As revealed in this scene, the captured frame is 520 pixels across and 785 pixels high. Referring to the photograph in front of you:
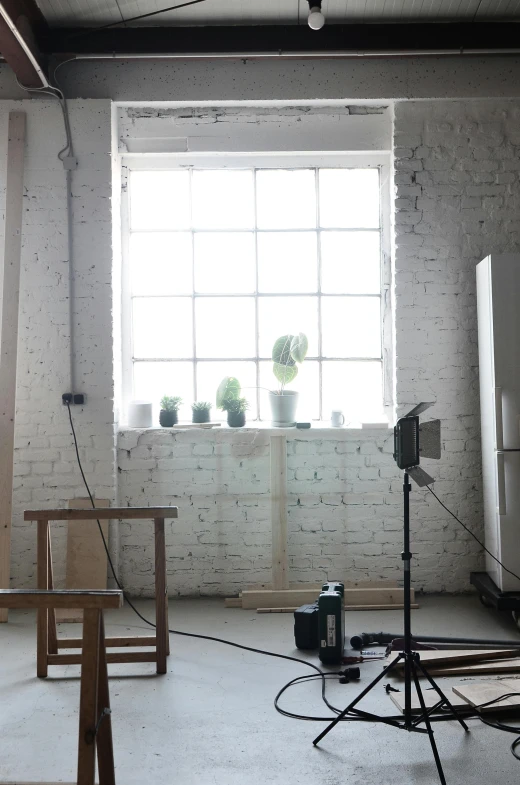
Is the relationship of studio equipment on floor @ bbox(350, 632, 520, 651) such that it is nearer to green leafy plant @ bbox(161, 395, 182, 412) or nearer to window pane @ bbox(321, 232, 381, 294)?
green leafy plant @ bbox(161, 395, 182, 412)

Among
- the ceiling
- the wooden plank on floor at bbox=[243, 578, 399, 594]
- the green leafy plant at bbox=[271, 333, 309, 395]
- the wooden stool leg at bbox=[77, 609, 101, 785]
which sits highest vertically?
the ceiling

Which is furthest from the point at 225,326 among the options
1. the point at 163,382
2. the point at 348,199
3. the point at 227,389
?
the point at 348,199

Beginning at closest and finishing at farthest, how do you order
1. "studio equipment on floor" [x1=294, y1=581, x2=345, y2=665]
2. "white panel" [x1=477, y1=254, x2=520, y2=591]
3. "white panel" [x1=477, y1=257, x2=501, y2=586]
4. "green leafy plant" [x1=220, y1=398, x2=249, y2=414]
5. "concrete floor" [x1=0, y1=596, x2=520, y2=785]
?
"concrete floor" [x1=0, y1=596, x2=520, y2=785], "studio equipment on floor" [x1=294, y1=581, x2=345, y2=665], "white panel" [x1=477, y1=254, x2=520, y2=591], "white panel" [x1=477, y1=257, x2=501, y2=586], "green leafy plant" [x1=220, y1=398, x2=249, y2=414]

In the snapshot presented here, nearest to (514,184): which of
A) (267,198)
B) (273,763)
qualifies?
(267,198)

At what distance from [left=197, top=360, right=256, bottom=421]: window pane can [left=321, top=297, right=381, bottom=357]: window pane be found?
1.77ft

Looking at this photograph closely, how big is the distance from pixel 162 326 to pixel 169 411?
2.02 feet

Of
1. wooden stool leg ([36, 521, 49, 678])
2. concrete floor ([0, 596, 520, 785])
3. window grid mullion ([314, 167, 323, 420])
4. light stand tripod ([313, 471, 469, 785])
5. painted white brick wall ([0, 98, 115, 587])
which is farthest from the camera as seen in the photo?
window grid mullion ([314, 167, 323, 420])

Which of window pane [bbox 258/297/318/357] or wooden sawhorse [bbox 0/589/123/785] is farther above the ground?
window pane [bbox 258/297/318/357]

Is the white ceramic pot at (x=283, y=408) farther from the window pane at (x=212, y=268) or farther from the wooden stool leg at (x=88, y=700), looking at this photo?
the wooden stool leg at (x=88, y=700)

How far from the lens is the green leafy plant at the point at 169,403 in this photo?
15.3 feet

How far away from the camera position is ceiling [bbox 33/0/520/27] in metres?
4.17

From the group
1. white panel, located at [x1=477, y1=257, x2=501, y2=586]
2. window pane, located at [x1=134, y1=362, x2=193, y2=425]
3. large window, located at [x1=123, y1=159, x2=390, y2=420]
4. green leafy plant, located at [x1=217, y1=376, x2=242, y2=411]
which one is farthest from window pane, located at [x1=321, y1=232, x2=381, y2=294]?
window pane, located at [x1=134, y1=362, x2=193, y2=425]

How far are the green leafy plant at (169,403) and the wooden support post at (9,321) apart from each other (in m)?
0.94

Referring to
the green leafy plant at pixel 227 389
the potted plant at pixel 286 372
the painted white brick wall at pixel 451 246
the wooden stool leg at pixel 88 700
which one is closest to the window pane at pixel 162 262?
the green leafy plant at pixel 227 389
